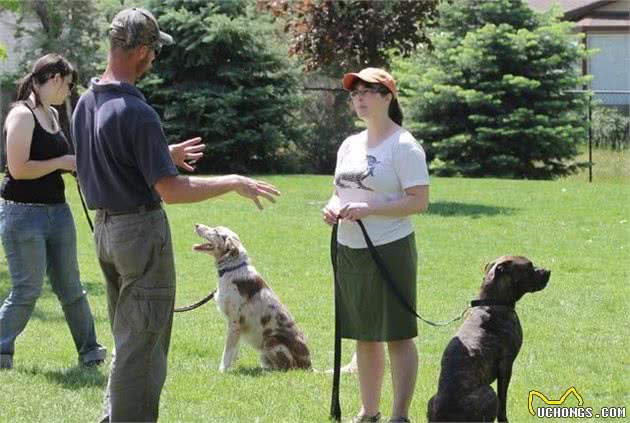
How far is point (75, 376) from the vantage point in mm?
7340

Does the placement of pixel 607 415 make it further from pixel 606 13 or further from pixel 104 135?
pixel 606 13

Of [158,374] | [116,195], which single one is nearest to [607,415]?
[158,374]

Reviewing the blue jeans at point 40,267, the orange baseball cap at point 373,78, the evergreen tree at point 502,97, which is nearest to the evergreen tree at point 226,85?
the evergreen tree at point 502,97

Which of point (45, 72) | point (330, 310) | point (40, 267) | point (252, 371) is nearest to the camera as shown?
point (45, 72)

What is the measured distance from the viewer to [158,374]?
5.12 m

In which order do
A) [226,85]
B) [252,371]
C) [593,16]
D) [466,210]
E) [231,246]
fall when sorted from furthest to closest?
1. [593,16]
2. [226,85]
3. [466,210]
4. [231,246]
5. [252,371]

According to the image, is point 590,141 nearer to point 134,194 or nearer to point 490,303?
point 490,303

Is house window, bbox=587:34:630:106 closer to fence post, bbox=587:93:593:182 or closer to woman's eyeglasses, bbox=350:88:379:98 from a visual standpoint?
fence post, bbox=587:93:593:182

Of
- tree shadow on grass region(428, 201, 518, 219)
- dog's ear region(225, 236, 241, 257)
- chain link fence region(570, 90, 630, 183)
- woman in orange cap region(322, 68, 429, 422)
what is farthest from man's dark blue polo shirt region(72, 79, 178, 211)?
chain link fence region(570, 90, 630, 183)

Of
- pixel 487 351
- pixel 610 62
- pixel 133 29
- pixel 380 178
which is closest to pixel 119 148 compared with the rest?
pixel 133 29

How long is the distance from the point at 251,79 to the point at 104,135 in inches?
803

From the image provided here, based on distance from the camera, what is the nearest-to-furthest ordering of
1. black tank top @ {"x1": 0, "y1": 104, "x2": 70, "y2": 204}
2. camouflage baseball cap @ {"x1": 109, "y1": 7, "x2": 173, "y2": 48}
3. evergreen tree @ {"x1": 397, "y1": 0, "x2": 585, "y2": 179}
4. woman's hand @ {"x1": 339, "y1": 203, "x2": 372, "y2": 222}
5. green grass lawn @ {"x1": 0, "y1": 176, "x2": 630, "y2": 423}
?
1. camouflage baseball cap @ {"x1": 109, "y1": 7, "x2": 173, "y2": 48}
2. woman's hand @ {"x1": 339, "y1": 203, "x2": 372, "y2": 222}
3. green grass lawn @ {"x1": 0, "y1": 176, "x2": 630, "y2": 423}
4. black tank top @ {"x1": 0, "y1": 104, "x2": 70, "y2": 204}
5. evergreen tree @ {"x1": 397, "y1": 0, "x2": 585, "y2": 179}

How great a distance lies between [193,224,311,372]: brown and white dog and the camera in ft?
25.5

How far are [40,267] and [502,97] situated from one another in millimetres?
18214
